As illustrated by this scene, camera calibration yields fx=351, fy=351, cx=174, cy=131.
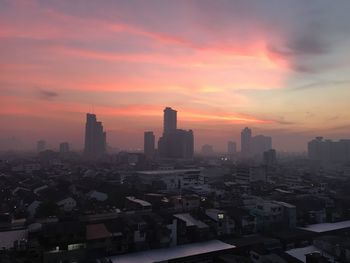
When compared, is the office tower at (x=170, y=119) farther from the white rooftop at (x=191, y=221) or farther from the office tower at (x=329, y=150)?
the white rooftop at (x=191, y=221)

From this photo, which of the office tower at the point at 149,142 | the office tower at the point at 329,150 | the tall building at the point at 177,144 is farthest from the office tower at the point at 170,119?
the office tower at the point at 329,150

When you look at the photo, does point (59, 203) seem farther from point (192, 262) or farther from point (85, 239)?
point (192, 262)

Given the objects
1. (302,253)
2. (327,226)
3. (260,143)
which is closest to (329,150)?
(260,143)

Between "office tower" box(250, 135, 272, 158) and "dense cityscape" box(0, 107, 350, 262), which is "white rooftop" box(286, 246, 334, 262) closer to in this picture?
"dense cityscape" box(0, 107, 350, 262)

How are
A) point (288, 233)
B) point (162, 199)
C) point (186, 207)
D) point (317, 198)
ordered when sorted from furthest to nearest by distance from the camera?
point (317, 198), point (162, 199), point (186, 207), point (288, 233)

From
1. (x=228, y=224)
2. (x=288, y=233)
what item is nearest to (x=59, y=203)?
(x=228, y=224)

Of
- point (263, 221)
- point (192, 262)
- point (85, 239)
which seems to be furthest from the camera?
point (263, 221)

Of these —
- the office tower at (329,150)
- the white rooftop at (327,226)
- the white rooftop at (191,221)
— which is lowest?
the white rooftop at (327,226)
